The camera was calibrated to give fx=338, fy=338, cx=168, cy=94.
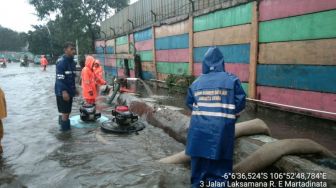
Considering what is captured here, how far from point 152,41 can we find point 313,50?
1023 centimetres

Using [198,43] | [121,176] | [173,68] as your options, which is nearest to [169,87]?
[173,68]

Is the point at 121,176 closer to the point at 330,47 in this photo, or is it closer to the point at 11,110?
the point at 330,47

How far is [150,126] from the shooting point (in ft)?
27.1

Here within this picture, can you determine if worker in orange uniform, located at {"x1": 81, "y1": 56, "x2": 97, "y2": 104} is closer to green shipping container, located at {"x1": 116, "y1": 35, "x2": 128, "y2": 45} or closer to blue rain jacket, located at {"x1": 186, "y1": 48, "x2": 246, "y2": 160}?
blue rain jacket, located at {"x1": 186, "y1": 48, "x2": 246, "y2": 160}

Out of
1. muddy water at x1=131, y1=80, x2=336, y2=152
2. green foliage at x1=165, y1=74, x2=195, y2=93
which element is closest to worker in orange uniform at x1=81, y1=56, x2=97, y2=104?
muddy water at x1=131, y1=80, x2=336, y2=152

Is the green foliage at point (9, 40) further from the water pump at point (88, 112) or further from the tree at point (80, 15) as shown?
the water pump at point (88, 112)

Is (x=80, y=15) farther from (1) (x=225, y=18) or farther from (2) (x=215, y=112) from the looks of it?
(2) (x=215, y=112)

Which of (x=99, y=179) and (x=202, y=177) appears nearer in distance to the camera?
(x=202, y=177)

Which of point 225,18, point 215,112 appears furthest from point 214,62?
point 225,18

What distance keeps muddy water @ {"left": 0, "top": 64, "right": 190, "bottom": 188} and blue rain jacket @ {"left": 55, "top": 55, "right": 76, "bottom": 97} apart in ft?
3.35

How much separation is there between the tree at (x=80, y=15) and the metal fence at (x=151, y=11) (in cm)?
553

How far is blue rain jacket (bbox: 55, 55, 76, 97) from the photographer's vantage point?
287 inches

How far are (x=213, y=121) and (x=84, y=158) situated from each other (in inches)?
116

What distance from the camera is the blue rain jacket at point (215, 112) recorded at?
12.1ft
